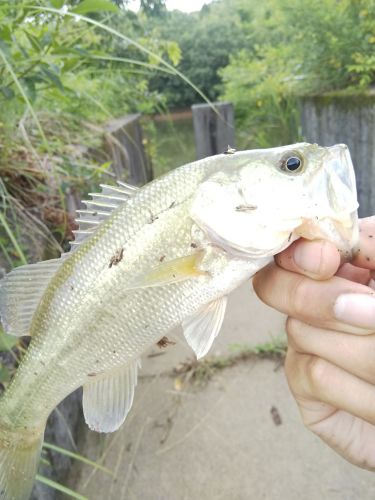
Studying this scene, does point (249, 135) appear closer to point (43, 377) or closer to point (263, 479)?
point (263, 479)

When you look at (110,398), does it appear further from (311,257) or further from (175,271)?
(311,257)

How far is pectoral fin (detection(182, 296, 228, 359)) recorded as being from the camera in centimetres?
106

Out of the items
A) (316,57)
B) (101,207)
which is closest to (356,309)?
(101,207)

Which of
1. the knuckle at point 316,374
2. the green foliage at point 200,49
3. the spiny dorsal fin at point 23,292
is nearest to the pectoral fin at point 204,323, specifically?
the knuckle at point 316,374

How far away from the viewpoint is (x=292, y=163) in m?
0.99

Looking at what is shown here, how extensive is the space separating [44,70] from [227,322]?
7.17 feet

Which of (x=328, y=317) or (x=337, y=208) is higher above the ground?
(x=337, y=208)

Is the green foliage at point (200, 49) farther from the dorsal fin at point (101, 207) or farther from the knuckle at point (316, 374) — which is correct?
the knuckle at point (316, 374)

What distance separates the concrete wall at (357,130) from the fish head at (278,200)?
3110 millimetres

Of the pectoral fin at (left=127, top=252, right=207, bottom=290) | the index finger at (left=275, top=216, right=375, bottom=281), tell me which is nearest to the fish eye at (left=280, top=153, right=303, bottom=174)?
the index finger at (left=275, top=216, right=375, bottom=281)

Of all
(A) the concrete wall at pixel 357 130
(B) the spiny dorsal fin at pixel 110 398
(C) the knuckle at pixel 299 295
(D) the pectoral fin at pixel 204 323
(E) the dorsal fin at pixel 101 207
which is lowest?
(A) the concrete wall at pixel 357 130

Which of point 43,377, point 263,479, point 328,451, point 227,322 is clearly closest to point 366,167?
point 227,322

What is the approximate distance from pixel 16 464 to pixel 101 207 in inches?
27.3

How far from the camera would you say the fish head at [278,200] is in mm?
943
